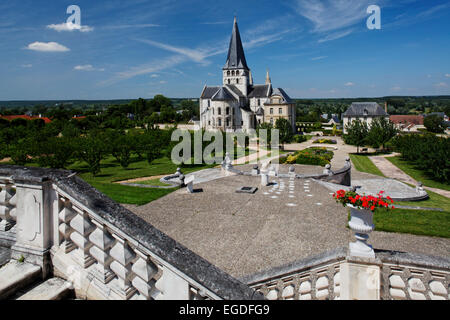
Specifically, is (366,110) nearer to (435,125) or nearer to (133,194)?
(435,125)

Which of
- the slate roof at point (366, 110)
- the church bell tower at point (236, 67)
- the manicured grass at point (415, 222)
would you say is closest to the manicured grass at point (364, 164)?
the manicured grass at point (415, 222)

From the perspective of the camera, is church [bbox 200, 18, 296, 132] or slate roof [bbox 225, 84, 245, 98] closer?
church [bbox 200, 18, 296, 132]

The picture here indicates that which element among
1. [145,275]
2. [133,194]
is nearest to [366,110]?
[133,194]

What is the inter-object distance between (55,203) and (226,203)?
10.5 metres

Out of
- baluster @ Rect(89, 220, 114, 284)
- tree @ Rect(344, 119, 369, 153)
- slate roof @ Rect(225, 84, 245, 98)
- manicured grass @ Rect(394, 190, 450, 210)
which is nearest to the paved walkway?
manicured grass @ Rect(394, 190, 450, 210)

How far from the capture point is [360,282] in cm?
484

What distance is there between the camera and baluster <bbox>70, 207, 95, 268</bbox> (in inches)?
123

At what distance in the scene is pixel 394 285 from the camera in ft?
16.0

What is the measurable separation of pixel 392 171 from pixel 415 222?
64.6ft

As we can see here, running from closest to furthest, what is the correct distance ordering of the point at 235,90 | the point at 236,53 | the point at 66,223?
the point at 66,223 → the point at 236,53 → the point at 235,90

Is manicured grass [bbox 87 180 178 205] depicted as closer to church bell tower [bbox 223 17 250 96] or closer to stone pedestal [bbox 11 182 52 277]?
stone pedestal [bbox 11 182 52 277]

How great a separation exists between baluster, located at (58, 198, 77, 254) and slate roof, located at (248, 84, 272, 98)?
61785 millimetres
